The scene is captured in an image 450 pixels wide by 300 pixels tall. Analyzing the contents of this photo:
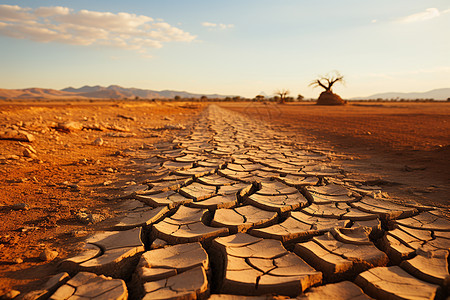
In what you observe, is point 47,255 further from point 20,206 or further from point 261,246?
point 261,246

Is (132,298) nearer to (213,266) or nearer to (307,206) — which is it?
(213,266)

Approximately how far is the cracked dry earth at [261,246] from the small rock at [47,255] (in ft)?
0.37

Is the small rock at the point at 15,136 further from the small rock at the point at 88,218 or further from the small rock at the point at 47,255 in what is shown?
the small rock at the point at 47,255

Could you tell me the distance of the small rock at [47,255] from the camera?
1.33 meters

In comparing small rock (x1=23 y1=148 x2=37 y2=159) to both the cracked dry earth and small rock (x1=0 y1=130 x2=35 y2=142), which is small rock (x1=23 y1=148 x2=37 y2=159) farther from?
the cracked dry earth

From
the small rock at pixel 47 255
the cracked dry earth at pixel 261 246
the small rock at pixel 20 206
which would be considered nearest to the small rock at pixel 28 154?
the small rock at pixel 20 206

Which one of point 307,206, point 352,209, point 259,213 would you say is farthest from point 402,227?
point 259,213

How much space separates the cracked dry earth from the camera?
110cm

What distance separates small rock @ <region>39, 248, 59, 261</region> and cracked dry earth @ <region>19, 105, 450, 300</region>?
0.37 feet

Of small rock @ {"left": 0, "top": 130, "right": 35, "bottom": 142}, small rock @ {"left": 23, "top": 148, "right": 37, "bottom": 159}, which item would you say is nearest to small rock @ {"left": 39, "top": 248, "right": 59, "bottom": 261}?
small rock @ {"left": 23, "top": 148, "right": 37, "bottom": 159}

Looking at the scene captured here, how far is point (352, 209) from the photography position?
6.34 feet

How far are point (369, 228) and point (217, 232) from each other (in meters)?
0.92

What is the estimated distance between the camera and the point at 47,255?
1335 millimetres

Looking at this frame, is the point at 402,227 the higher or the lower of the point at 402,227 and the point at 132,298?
the higher
